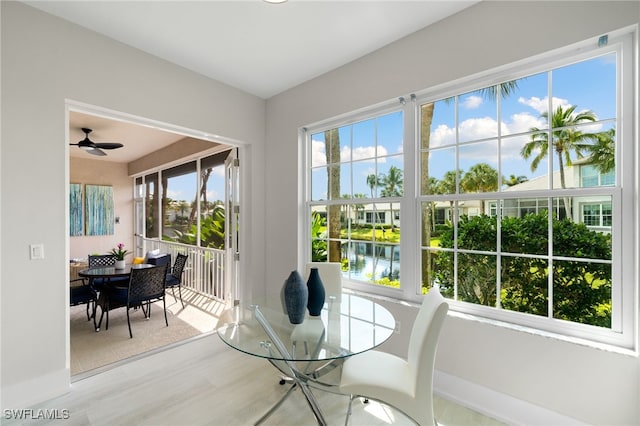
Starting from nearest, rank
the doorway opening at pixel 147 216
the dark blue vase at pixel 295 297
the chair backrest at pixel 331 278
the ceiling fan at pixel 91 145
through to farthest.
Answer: the dark blue vase at pixel 295 297, the chair backrest at pixel 331 278, the doorway opening at pixel 147 216, the ceiling fan at pixel 91 145

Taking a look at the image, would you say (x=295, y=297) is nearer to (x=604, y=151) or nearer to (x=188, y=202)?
(x=604, y=151)

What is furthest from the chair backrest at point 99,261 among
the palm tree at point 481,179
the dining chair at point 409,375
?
the palm tree at point 481,179

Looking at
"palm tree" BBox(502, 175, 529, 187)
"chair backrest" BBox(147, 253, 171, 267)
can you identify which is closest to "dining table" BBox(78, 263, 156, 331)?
"chair backrest" BBox(147, 253, 171, 267)

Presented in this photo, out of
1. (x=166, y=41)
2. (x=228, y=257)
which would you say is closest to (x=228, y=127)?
(x=166, y=41)

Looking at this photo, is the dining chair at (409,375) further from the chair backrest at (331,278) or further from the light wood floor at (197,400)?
the chair backrest at (331,278)

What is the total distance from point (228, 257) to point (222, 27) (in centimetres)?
314

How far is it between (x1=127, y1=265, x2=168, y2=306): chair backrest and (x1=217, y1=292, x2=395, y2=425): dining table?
188 cm

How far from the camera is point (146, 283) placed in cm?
354

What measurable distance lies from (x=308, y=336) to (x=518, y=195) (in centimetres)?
168

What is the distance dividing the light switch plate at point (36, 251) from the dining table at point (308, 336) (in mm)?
1435

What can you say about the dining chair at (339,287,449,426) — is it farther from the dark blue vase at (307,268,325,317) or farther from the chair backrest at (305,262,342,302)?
the chair backrest at (305,262,342,302)

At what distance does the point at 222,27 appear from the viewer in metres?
2.26

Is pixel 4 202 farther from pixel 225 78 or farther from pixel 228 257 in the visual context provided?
pixel 228 257

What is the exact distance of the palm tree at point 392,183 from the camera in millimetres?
2588
